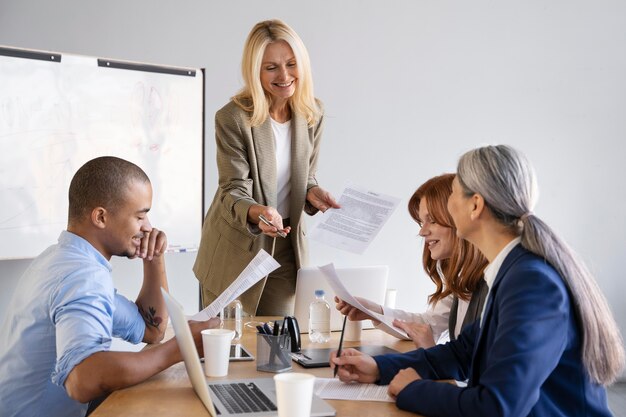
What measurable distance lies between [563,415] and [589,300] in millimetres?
240

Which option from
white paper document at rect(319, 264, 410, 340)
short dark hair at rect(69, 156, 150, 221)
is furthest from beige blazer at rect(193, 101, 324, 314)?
short dark hair at rect(69, 156, 150, 221)

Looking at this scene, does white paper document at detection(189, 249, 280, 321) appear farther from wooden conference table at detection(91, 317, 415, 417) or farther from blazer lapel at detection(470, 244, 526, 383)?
blazer lapel at detection(470, 244, 526, 383)

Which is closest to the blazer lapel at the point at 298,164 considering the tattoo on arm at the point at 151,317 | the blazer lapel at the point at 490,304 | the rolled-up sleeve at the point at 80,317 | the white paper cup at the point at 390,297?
the tattoo on arm at the point at 151,317

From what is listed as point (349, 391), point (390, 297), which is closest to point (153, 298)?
point (349, 391)

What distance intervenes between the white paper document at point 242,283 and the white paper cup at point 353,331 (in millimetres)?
487

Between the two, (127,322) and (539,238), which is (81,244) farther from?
(539,238)

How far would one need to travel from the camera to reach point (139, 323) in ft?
7.19

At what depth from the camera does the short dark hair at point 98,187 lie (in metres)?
1.92

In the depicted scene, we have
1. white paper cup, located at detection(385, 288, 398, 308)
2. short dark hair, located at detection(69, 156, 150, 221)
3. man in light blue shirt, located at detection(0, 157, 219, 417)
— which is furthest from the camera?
white paper cup, located at detection(385, 288, 398, 308)

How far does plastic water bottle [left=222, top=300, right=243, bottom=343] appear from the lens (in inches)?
90.4

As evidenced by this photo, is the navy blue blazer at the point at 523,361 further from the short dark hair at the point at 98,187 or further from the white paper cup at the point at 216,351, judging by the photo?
the short dark hair at the point at 98,187

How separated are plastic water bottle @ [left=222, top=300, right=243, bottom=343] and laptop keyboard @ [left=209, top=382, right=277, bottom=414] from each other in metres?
0.52

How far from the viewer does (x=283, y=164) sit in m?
3.01

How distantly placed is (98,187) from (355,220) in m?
0.98
